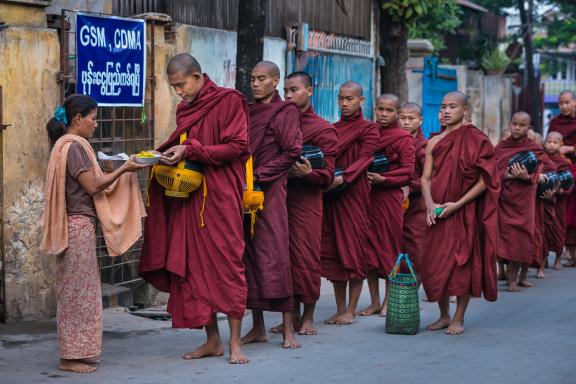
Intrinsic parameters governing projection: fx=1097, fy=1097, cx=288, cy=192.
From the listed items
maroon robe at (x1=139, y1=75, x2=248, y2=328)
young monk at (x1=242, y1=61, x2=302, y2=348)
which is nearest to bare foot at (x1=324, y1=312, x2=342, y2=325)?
young monk at (x1=242, y1=61, x2=302, y2=348)

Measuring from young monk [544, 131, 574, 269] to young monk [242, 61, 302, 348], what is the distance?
575cm

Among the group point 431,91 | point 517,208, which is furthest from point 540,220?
point 431,91

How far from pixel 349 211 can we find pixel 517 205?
3.19 metres

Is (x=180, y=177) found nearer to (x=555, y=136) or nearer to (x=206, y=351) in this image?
(x=206, y=351)

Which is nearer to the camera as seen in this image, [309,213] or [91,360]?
[91,360]

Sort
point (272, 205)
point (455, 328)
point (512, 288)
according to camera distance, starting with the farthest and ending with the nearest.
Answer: point (512, 288) < point (455, 328) < point (272, 205)

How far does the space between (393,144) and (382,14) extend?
7.42 m

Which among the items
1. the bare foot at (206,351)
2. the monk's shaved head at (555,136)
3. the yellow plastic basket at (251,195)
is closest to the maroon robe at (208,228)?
the yellow plastic basket at (251,195)

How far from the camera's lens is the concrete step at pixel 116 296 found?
29.2ft

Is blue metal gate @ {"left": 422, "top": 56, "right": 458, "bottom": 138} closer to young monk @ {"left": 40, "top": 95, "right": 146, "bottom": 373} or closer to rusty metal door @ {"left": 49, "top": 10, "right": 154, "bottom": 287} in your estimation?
rusty metal door @ {"left": 49, "top": 10, "right": 154, "bottom": 287}

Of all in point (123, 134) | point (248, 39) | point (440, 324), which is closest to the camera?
point (440, 324)

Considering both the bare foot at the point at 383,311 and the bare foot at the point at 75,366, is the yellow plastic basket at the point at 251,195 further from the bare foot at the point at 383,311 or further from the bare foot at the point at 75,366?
the bare foot at the point at 383,311

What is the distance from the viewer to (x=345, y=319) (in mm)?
8680

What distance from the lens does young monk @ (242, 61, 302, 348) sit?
7.33 m
